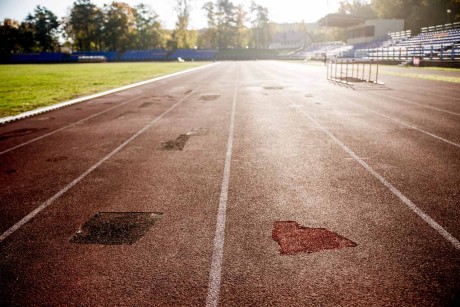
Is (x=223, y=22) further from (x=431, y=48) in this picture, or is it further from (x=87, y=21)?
(x=431, y=48)

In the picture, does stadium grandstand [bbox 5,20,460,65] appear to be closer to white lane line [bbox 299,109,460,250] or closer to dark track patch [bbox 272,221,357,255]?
white lane line [bbox 299,109,460,250]

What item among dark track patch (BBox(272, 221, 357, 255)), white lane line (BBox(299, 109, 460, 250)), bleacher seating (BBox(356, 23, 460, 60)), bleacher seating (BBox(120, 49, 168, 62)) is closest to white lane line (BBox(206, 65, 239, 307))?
dark track patch (BBox(272, 221, 357, 255))

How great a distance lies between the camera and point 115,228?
4270 mm

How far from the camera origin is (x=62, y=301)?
119 inches

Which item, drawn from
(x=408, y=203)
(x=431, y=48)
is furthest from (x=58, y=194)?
(x=431, y=48)

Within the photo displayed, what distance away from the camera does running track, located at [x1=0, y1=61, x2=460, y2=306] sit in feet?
10.3

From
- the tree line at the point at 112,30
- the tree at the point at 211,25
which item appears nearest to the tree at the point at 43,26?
the tree line at the point at 112,30

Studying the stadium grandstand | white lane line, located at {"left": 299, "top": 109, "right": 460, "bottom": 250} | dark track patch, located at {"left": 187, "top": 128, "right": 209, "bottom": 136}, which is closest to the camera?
white lane line, located at {"left": 299, "top": 109, "right": 460, "bottom": 250}

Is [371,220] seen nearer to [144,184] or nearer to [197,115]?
[144,184]

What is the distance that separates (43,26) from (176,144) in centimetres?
11540

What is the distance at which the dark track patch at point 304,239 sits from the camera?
3.72 metres

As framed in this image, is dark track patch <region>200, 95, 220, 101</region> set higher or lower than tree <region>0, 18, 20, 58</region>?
lower

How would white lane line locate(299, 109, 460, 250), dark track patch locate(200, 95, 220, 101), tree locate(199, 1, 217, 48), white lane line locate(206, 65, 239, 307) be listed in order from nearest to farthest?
white lane line locate(206, 65, 239, 307) → white lane line locate(299, 109, 460, 250) → dark track patch locate(200, 95, 220, 101) → tree locate(199, 1, 217, 48)

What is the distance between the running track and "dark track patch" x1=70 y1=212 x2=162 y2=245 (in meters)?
0.14
